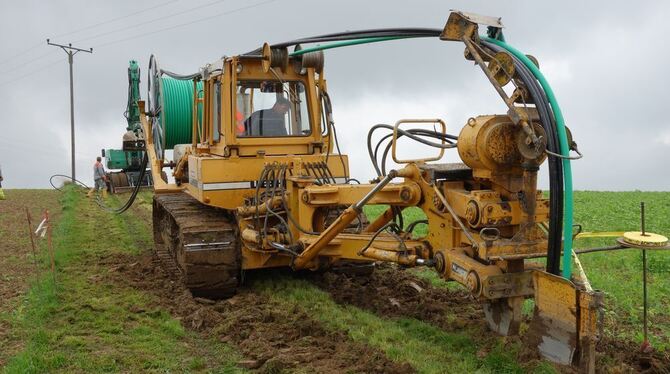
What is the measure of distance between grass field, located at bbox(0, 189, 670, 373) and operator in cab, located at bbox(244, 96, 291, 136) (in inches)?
76.7

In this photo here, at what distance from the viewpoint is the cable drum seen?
1060 centimetres

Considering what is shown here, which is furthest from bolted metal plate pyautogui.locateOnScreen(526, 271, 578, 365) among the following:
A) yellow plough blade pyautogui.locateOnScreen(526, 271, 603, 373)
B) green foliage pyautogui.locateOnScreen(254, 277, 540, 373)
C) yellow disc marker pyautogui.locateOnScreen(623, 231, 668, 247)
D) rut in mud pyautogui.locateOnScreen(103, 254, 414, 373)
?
rut in mud pyautogui.locateOnScreen(103, 254, 414, 373)

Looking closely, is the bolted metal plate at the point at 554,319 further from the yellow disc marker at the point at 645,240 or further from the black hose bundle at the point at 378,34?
the black hose bundle at the point at 378,34

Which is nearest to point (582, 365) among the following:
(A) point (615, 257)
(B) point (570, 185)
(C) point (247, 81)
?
(B) point (570, 185)

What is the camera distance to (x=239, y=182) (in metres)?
8.02

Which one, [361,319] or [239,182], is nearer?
[361,319]

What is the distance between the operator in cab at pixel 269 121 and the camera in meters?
8.25

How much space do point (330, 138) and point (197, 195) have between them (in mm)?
1902

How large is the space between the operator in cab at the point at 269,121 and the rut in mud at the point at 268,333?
2.07 metres

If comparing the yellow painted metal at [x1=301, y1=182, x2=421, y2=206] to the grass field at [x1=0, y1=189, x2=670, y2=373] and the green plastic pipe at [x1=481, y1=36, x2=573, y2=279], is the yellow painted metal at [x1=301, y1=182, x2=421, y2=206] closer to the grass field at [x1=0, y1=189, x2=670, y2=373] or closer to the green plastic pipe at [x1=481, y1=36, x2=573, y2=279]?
the grass field at [x1=0, y1=189, x2=670, y2=373]

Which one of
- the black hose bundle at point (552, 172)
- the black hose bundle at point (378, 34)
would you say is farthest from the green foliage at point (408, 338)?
the black hose bundle at point (378, 34)

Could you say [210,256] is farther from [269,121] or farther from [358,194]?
[358,194]

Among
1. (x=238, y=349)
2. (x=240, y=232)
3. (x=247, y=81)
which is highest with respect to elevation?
(x=247, y=81)

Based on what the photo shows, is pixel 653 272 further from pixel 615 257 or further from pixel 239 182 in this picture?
pixel 239 182
